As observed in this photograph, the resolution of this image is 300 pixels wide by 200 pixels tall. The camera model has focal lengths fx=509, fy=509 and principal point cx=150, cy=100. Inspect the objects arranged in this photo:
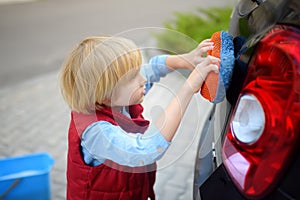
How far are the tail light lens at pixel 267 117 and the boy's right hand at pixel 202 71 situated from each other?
0.55ft

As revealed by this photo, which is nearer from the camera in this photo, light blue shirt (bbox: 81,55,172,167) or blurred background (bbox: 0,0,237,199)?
light blue shirt (bbox: 81,55,172,167)

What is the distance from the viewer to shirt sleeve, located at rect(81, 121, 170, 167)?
1.74m

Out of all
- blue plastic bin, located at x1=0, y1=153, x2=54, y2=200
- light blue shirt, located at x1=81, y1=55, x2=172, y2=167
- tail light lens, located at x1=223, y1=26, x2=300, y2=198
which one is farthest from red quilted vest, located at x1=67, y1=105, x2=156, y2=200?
blue plastic bin, located at x1=0, y1=153, x2=54, y2=200

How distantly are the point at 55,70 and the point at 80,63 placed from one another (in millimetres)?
5213

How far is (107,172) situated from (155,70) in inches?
17.0

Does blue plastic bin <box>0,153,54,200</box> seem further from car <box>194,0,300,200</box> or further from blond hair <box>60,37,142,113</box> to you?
car <box>194,0,300,200</box>

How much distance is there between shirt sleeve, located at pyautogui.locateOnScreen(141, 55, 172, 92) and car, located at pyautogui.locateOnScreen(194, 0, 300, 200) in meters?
0.35

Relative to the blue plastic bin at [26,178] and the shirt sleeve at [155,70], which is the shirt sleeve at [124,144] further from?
the blue plastic bin at [26,178]

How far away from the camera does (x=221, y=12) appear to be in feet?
17.9

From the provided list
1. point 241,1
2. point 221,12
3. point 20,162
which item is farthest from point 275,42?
point 221,12

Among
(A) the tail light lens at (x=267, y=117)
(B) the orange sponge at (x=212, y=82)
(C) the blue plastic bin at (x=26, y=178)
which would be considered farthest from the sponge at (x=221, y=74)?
(C) the blue plastic bin at (x=26, y=178)

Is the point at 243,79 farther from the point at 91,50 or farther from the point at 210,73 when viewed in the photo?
the point at 91,50

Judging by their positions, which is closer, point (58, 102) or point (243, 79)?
point (243, 79)

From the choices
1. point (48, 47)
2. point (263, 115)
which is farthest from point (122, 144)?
point (48, 47)
